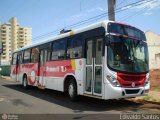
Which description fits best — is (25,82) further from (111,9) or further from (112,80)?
(112,80)

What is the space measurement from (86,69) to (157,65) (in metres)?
39.4

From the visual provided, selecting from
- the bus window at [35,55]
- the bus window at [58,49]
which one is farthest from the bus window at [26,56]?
the bus window at [58,49]

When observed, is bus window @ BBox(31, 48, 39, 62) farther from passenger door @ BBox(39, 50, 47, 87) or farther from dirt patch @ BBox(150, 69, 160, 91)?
dirt patch @ BBox(150, 69, 160, 91)

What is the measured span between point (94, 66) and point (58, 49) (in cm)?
395

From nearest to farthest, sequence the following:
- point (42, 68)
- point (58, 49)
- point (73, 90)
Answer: point (73, 90) < point (58, 49) < point (42, 68)

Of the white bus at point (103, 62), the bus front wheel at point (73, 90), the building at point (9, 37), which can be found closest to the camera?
the white bus at point (103, 62)

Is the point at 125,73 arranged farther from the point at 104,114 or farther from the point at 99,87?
the point at 104,114

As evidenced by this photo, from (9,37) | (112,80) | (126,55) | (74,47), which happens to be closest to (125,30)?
(126,55)

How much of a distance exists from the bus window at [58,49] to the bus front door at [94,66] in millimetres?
2468

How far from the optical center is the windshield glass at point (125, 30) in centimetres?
1129

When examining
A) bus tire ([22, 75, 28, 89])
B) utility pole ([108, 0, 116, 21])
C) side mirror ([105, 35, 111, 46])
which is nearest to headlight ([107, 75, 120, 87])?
side mirror ([105, 35, 111, 46])

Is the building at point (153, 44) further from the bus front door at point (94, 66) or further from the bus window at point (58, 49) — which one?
the bus front door at point (94, 66)

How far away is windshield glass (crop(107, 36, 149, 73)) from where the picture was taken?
1097 centimetres

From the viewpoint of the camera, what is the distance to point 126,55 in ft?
36.9
